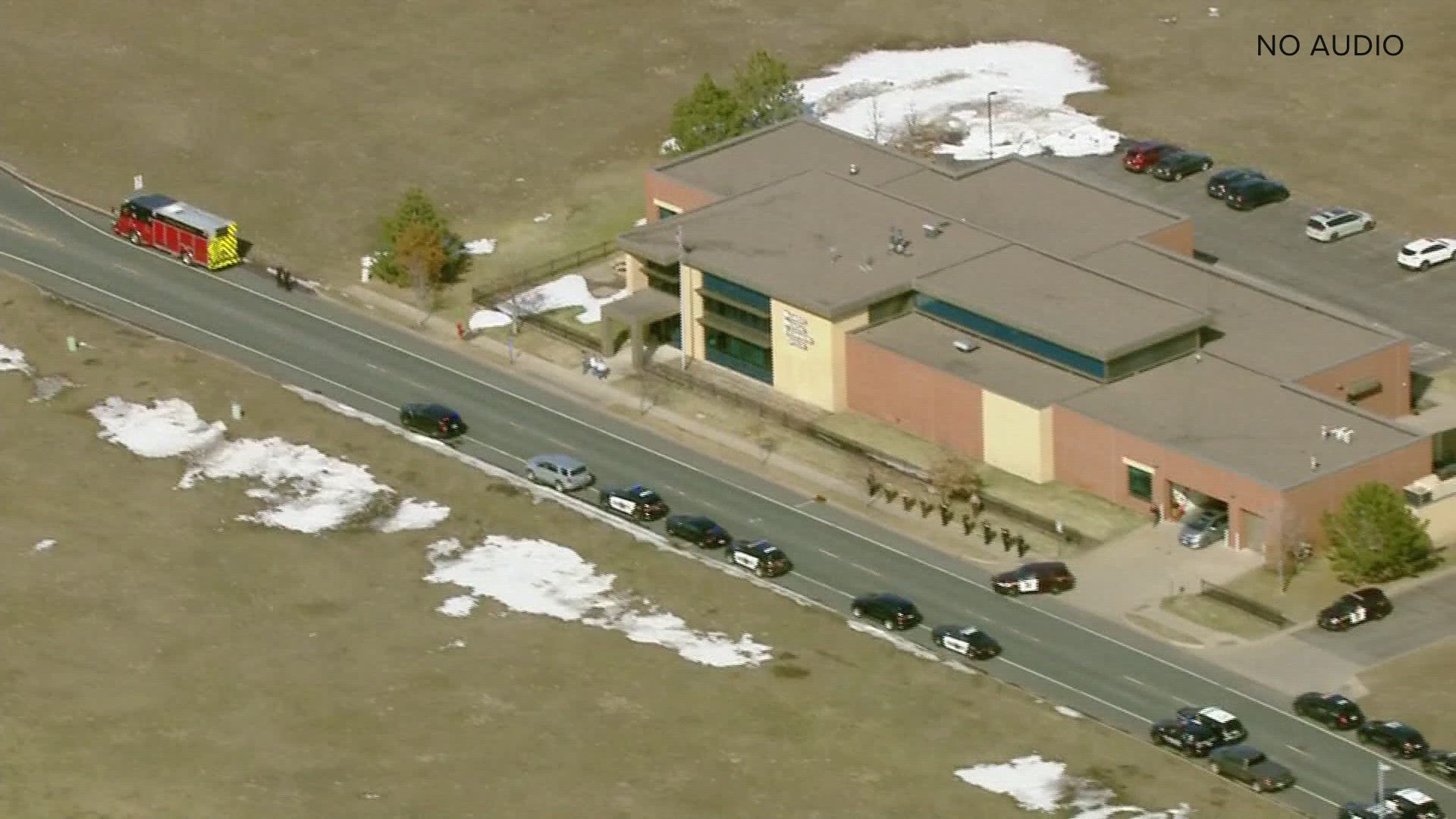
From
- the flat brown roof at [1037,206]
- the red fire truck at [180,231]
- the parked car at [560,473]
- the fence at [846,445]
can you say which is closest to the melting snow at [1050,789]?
the fence at [846,445]

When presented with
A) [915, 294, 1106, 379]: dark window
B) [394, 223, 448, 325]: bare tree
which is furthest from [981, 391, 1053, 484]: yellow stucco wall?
[394, 223, 448, 325]: bare tree

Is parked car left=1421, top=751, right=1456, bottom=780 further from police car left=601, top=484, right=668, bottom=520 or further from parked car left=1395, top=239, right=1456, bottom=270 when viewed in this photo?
parked car left=1395, top=239, right=1456, bottom=270

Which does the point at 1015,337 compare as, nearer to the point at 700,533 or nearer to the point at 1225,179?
the point at 700,533

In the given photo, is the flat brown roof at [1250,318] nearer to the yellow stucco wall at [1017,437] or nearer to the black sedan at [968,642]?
the yellow stucco wall at [1017,437]

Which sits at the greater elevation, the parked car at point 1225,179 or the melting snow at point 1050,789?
the parked car at point 1225,179

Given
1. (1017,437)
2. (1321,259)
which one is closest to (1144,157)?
A: (1321,259)

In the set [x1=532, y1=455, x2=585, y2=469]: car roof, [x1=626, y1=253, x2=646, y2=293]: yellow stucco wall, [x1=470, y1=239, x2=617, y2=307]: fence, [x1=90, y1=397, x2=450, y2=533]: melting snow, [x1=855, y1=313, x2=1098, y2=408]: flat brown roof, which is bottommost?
[x1=90, y1=397, x2=450, y2=533]: melting snow
